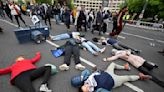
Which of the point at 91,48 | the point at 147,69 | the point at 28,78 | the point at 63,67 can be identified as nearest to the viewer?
the point at 28,78

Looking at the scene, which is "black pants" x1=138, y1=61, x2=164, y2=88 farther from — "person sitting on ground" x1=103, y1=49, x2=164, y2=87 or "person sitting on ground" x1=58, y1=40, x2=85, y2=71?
"person sitting on ground" x1=58, y1=40, x2=85, y2=71

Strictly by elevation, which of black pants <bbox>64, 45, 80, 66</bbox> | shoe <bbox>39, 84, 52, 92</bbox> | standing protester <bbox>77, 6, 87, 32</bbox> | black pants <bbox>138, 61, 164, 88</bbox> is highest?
standing protester <bbox>77, 6, 87, 32</bbox>

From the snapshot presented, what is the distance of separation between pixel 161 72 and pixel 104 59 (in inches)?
83.5

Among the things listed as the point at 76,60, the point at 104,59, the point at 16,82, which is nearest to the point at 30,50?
the point at 76,60

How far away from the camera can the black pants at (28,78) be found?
3173 mm

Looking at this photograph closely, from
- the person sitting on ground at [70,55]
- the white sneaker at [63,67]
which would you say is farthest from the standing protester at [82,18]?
the white sneaker at [63,67]

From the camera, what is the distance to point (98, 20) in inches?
353

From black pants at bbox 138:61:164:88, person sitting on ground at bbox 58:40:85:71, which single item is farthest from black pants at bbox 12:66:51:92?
black pants at bbox 138:61:164:88

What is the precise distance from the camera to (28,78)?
3.41 meters

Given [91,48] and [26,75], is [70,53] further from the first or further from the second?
[26,75]

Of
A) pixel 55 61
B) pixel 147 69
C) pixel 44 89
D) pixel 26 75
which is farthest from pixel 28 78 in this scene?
pixel 147 69

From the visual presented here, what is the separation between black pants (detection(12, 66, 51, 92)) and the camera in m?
3.17

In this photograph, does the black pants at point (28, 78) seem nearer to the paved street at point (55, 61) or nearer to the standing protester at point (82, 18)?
the paved street at point (55, 61)

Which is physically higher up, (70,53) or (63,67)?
(70,53)
